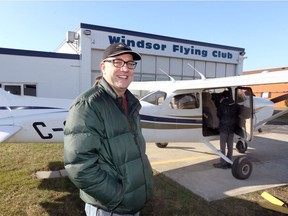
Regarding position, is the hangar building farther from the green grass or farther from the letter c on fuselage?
the letter c on fuselage

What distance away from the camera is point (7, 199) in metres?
4.29

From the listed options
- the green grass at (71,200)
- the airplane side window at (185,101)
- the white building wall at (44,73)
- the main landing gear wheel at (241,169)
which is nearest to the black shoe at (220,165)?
the main landing gear wheel at (241,169)

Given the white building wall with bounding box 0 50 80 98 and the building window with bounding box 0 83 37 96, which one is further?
the building window with bounding box 0 83 37 96

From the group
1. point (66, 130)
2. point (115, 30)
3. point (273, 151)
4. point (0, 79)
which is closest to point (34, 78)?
point (0, 79)

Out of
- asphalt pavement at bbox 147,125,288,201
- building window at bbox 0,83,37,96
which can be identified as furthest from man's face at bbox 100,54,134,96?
building window at bbox 0,83,37,96

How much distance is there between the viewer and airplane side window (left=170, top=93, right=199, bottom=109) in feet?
19.8

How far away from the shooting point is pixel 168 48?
19.3 metres

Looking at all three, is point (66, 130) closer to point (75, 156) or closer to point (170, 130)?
point (75, 156)

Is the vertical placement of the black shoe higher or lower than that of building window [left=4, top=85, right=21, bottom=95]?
lower

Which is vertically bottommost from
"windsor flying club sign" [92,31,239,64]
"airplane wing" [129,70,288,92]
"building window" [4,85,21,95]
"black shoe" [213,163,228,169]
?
"black shoe" [213,163,228,169]

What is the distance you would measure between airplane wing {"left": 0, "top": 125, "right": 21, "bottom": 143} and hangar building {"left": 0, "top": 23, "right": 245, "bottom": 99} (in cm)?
788

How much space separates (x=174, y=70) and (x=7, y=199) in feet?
55.5

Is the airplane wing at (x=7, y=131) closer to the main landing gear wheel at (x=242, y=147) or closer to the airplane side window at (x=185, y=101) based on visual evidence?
the airplane side window at (x=185, y=101)

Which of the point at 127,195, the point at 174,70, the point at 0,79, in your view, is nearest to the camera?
the point at 127,195
